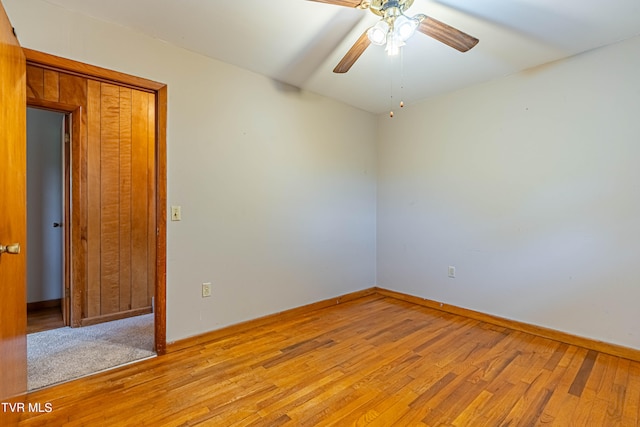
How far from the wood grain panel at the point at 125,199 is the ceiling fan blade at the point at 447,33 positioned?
3009 millimetres

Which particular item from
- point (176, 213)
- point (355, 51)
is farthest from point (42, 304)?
point (355, 51)

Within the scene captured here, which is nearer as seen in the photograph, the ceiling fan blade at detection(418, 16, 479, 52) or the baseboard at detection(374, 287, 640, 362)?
the ceiling fan blade at detection(418, 16, 479, 52)

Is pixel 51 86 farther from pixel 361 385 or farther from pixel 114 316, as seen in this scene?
pixel 361 385

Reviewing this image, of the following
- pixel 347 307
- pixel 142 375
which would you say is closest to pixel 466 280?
pixel 347 307

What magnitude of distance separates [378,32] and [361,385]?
6.96ft

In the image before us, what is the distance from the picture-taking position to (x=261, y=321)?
2.88m

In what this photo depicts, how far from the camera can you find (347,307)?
3467 mm

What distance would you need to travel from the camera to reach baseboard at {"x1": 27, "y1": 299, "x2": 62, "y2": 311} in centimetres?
332

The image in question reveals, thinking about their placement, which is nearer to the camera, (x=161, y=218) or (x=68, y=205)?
(x=161, y=218)

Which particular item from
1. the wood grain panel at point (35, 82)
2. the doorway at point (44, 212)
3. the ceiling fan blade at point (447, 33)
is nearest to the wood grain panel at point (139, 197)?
the wood grain panel at point (35, 82)

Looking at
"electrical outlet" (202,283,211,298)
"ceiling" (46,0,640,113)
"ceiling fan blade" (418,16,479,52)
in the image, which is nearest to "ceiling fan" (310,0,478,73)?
"ceiling fan blade" (418,16,479,52)

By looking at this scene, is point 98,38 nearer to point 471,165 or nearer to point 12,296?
point 12,296

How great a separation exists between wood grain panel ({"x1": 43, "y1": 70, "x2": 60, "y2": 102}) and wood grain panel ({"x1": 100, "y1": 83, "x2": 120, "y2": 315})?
34cm

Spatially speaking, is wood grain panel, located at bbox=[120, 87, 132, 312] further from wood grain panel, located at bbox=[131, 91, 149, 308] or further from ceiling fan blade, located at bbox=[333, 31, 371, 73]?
ceiling fan blade, located at bbox=[333, 31, 371, 73]
